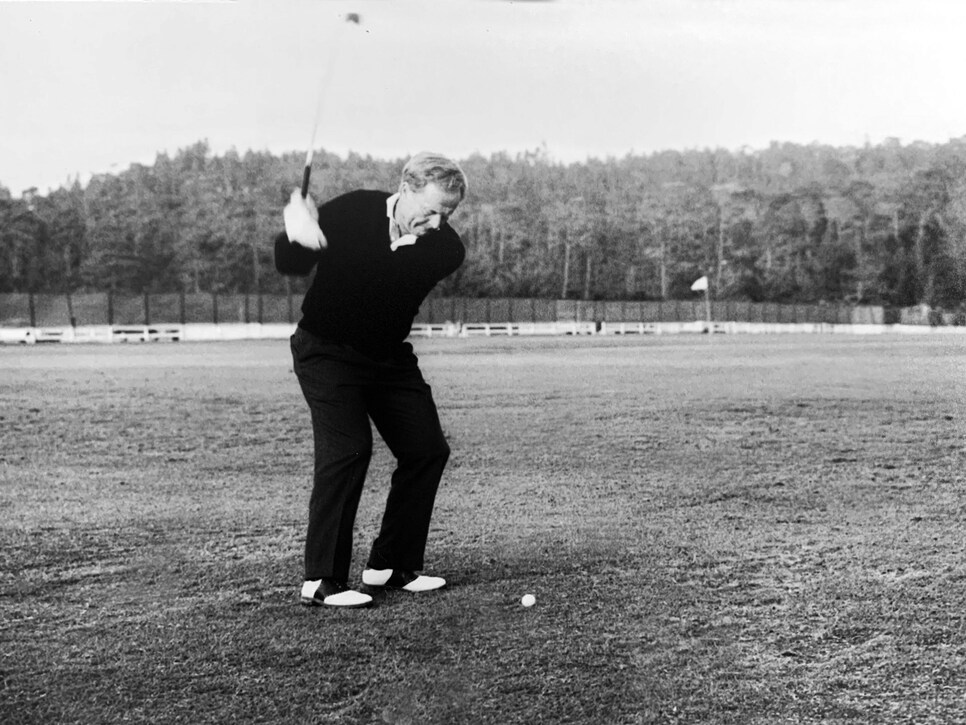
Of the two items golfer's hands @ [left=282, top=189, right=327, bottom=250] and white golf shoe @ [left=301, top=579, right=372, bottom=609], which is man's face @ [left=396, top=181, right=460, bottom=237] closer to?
golfer's hands @ [left=282, top=189, right=327, bottom=250]

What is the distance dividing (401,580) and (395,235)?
1.54 metres

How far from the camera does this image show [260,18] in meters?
7.34

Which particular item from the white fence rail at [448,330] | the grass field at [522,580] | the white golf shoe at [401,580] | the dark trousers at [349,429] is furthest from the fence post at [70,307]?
the dark trousers at [349,429]

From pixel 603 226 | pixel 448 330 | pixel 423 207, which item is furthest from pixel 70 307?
pixel 423 207

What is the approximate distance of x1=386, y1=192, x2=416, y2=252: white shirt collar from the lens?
4605 mm

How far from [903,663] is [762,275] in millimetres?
71252

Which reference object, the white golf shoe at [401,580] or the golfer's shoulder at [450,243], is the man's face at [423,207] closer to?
the golfer's shoulder at [450,243]

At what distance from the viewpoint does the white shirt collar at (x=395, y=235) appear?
461 cm

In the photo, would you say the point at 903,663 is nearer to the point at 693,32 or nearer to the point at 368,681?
the point at 368,681

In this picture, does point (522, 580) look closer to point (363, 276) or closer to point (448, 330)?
point (363, 276)

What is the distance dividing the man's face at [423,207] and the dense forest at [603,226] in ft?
38.6

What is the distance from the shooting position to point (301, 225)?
426 cm

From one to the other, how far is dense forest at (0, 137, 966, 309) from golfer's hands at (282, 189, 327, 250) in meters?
12.0

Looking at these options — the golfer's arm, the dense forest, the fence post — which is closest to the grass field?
the golfer's arm
